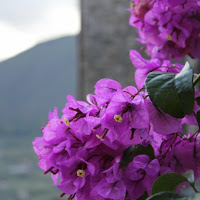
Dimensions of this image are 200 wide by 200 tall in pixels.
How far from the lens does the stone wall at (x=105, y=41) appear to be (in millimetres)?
3557

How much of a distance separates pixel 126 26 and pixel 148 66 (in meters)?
3.19

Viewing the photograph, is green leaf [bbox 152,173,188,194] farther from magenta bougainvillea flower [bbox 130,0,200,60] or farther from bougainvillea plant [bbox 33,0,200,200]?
magenta bougainvillea flower [bbox 130,0,200,60]

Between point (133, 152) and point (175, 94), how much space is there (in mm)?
66

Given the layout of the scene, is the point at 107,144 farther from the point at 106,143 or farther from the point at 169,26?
the point at 169,26

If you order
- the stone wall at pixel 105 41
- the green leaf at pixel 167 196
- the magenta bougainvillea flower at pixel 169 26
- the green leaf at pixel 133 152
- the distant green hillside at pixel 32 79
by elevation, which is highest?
the magenta bougainvillea flower at pixel 169 26

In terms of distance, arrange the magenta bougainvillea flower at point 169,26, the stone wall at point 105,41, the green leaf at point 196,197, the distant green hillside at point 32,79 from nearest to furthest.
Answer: the green leaf at point 196,197, the magenta bougainvillea flower at point 169,26, the stone wall at point 105,41, the distant green hillside at point 32,79

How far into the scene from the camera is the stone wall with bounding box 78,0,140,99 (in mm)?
3557

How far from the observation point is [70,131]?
368 millimetres

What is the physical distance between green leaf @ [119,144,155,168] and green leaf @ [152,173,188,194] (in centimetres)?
4

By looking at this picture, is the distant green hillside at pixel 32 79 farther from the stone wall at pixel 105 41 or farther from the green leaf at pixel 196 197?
the green leaf at pixel 196 197

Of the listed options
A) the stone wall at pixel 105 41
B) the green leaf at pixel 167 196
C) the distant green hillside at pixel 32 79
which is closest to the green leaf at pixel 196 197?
the green leaf at pixel 167 196

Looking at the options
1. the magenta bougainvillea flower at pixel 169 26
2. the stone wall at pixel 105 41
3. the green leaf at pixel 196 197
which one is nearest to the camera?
the green leaf at pixel 196 197

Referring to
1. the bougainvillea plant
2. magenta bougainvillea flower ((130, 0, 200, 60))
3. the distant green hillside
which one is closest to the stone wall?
magenta bougainvillea flower ((130, 0, 200, 60))

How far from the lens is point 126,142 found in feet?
1.19
